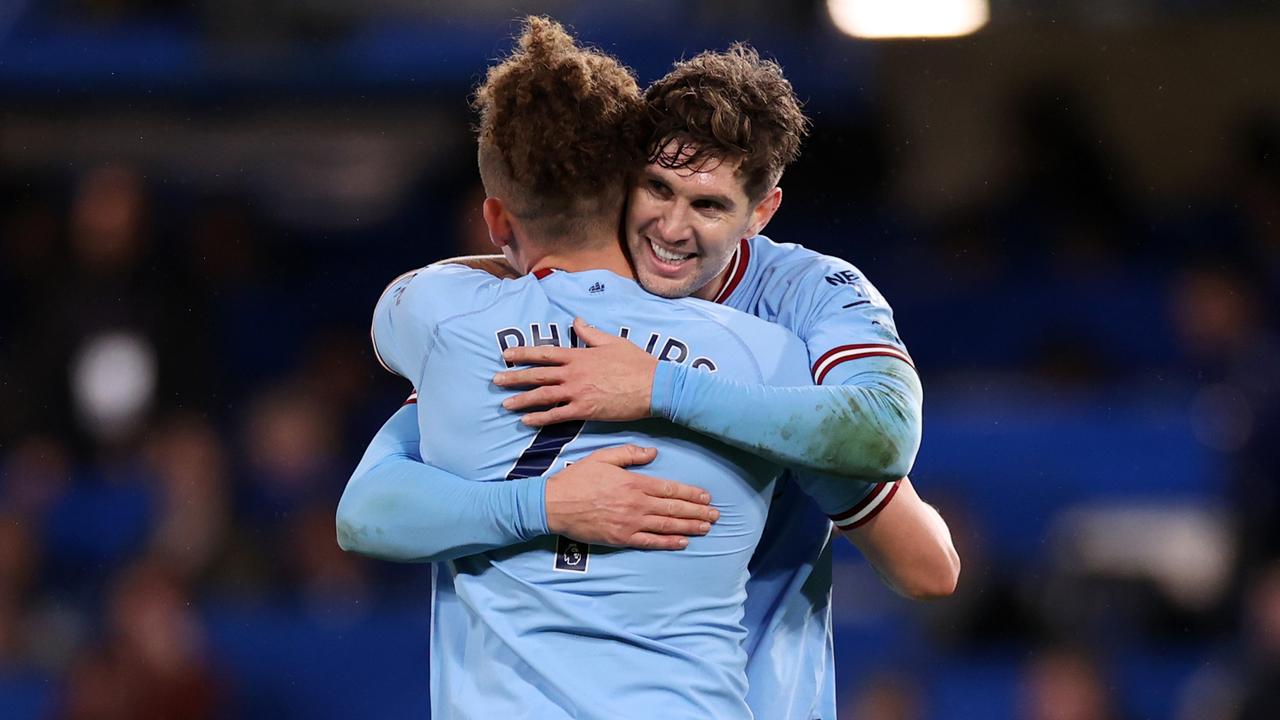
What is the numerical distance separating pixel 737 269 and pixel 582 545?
1.89ft

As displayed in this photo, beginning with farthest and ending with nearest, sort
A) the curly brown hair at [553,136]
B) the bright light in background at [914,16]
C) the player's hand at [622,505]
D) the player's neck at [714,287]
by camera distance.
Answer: the bright light in background at [914,16] < the player's neck at [714,287] < the curly brown hair at [553,136] < the player's hand at [622,505]

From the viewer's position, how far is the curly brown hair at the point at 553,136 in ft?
6.59

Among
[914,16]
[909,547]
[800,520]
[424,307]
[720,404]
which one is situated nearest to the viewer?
[720,404]

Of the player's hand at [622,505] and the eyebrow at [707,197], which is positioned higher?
the eyebrow at [707,197]

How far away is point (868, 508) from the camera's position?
81.9 inches

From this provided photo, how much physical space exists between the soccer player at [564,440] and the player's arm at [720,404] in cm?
5

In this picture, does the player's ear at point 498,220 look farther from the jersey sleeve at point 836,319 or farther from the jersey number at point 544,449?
the jersey sleeve at point 836,319

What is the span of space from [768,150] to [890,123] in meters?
6.62

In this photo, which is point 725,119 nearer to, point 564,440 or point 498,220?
point 498,220

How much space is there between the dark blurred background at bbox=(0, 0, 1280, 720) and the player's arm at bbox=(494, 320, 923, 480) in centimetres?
372

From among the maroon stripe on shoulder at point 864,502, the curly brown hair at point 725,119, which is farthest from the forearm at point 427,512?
the curly brown hair at point 725,119

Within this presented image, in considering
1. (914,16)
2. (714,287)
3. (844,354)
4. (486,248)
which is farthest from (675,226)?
(914,16)

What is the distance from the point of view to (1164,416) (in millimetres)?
6723

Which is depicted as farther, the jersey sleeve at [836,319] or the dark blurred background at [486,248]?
the dark blurred background at [486,248]
